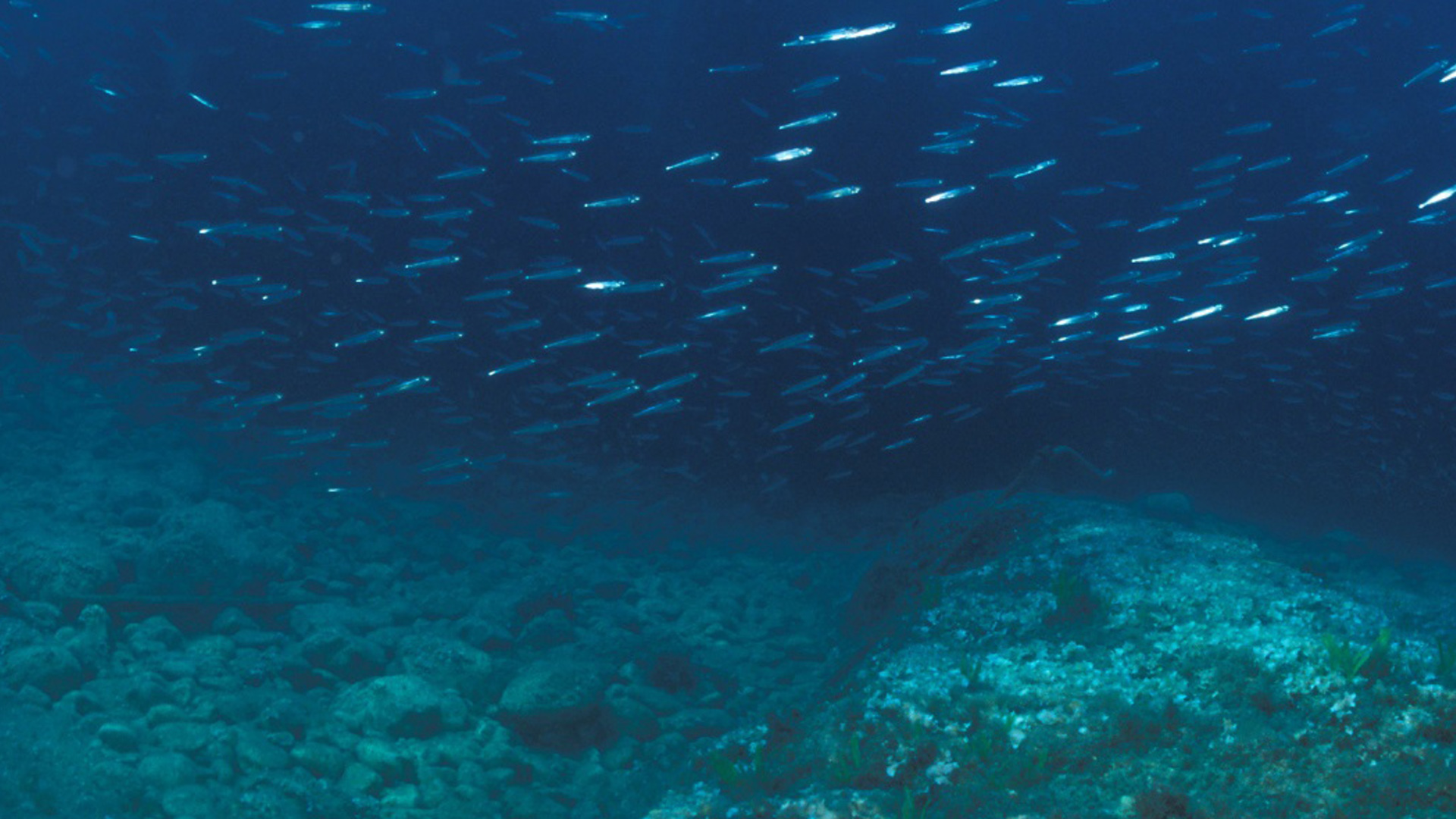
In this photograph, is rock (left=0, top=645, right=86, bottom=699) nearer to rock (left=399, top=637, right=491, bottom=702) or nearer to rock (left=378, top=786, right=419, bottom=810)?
rock (left=399, top=637, right=491, bottom=702)

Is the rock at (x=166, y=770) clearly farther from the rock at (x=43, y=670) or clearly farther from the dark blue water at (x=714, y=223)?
the dark blue water at (x=714, y=223)

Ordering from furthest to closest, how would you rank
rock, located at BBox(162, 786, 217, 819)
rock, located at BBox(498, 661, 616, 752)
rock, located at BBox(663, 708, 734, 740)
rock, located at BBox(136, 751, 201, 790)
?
rock, located at BBox(663, 708, 734, 740) < rock, located at BBox(498, 661, 616, 752) < rock, located at BBox(136, 751, 201, 790) < rock, located at BBox(162, 786, 217, 819)

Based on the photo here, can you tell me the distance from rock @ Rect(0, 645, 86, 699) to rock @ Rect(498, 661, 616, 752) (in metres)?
3.37

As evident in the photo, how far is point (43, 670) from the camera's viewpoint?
6.65m

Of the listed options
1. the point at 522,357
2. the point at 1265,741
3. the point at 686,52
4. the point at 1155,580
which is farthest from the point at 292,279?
the point at 1265,741

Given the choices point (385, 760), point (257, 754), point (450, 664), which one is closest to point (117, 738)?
point (257, 754)

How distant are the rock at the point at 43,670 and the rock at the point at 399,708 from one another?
2003 mm

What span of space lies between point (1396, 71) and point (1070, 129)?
6.31 meters

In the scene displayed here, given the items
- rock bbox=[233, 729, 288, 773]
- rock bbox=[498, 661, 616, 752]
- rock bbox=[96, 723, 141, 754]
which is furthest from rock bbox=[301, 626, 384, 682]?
rock bbox=[96, 723, 141, 754]

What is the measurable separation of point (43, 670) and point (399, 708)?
8.82 feet

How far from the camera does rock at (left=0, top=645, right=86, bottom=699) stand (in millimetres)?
6557

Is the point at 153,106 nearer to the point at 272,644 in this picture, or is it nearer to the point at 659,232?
the point at 659,232

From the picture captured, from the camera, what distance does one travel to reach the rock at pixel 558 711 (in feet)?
24.8

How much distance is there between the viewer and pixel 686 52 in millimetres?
16000
